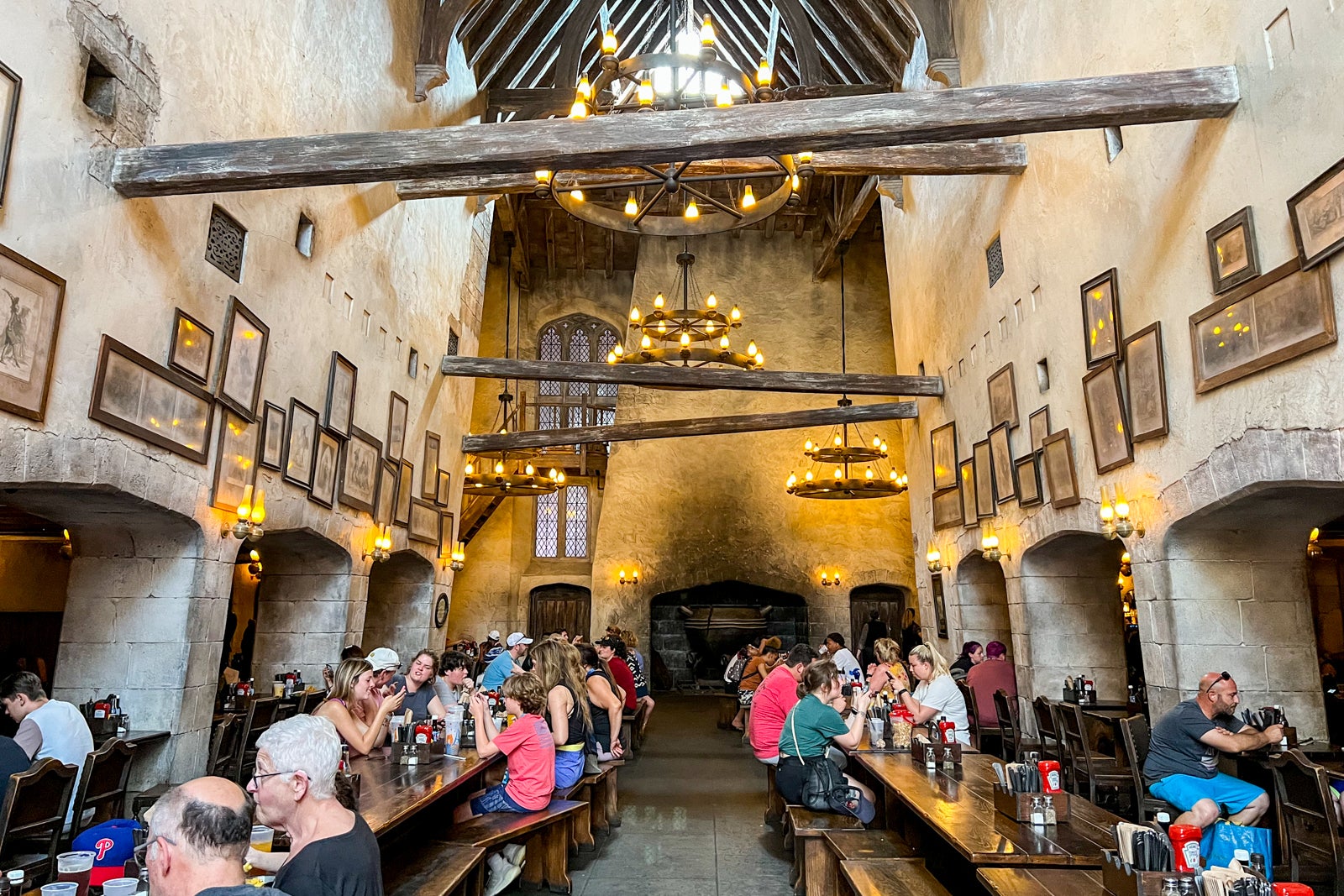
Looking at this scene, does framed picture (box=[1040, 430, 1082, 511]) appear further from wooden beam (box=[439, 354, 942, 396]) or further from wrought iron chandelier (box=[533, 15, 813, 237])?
wooden beam (box=[439, 354, 942, 396])

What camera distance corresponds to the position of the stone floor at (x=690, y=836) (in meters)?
5.01

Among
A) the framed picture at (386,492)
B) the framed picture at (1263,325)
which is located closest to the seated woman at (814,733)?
the framed picture at (1263,325)

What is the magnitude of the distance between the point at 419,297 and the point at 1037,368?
691 centimetres

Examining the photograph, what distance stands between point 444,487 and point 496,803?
7.82 metres

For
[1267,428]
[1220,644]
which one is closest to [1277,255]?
[1267,428]

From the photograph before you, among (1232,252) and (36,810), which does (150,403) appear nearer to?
(36,810)

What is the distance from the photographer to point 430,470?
1159 cm

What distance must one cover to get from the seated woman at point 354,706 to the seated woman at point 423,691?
0.90m

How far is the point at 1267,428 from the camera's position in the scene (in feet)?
15.8

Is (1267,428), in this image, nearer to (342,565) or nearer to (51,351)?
(51,351)

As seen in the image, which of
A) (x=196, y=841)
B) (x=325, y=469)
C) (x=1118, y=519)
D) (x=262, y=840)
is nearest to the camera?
(x=196, y=841)

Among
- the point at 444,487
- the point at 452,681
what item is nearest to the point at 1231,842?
the point at 452,681

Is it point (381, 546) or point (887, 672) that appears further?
point (381, 546)

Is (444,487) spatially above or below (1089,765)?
above
